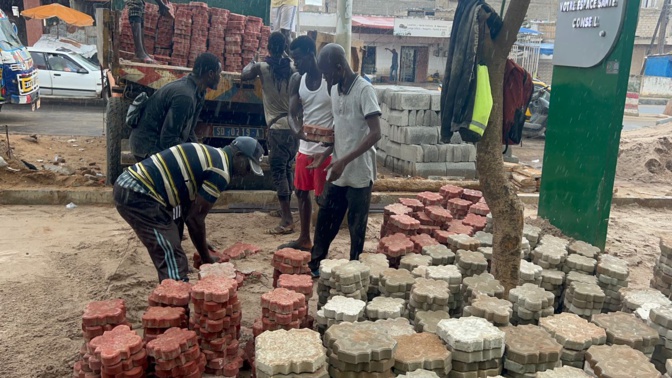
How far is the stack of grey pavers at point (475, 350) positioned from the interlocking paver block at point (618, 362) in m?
0.46

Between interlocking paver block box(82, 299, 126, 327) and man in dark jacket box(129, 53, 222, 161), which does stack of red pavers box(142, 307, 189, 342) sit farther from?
man in dark jacket box(129, 53, 222, 161)

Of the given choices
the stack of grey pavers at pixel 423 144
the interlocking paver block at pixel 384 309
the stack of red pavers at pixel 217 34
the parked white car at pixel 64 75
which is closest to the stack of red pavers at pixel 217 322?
the interlocking paver block at pixel 384 309

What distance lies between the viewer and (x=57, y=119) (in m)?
13.6

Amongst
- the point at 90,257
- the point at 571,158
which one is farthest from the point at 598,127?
the point at 90,257

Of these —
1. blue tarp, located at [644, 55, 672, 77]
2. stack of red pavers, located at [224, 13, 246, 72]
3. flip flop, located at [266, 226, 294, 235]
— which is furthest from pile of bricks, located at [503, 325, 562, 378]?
blue tarp, located at [644, 55, 672, 77]

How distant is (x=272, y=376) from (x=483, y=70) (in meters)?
2.09

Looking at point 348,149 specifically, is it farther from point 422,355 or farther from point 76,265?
point 76,265

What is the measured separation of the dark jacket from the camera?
14.9 ft

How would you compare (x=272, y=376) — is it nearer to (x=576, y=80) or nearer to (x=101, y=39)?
(x=576, y=80)

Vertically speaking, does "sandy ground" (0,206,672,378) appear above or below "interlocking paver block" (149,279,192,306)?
below

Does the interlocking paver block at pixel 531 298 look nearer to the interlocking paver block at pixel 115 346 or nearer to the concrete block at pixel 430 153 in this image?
the interlocking paver block at pixel 115 346

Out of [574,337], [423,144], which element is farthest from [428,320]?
[423,144]

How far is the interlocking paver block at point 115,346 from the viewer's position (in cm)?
281

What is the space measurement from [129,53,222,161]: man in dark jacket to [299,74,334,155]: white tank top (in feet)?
2.74
